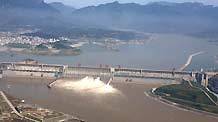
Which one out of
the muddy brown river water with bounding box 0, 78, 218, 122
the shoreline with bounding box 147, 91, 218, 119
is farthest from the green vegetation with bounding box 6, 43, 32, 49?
the shoreline with bounding box 147, 91, 218, 119

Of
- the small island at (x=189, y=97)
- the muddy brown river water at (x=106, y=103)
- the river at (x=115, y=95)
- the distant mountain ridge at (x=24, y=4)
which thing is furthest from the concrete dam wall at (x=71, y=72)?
the distant mountain ridge at (x=24, y=4)

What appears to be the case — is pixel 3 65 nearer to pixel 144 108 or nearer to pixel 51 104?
pixel 51 104

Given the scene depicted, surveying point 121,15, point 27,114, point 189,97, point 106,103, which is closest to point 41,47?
point 106,103

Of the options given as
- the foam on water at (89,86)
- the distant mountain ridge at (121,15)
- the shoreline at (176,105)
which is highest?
the distant mountain ridge at (121,15)

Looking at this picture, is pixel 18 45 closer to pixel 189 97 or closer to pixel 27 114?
pixel 189 97

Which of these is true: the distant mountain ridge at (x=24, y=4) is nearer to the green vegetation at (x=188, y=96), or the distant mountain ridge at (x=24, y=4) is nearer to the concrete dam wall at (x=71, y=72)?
the concrete dam wall at (x=71, y=72)

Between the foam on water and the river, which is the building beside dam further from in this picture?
the foam on water

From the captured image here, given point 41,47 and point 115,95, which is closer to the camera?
point 115,95

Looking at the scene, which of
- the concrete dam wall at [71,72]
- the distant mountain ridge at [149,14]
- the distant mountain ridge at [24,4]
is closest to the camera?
the concrete dam wall at [71,72]
